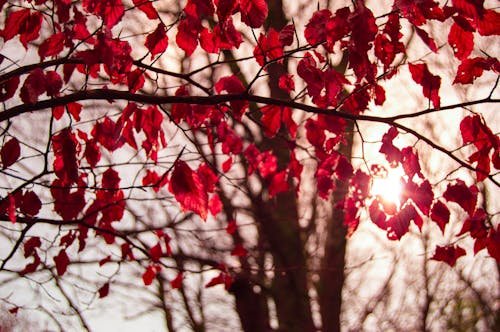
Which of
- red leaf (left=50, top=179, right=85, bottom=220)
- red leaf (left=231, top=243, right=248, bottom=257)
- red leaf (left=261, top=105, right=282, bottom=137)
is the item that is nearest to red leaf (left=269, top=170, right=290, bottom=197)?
red leaf (left=231, top=243, right=248, bottom=257)

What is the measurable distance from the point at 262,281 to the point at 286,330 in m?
0.69

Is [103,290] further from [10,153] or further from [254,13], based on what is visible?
[254,13]

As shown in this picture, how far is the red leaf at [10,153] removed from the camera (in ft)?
8.27

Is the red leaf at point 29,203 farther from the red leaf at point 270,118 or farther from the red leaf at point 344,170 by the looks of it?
the red leaf at point 344,170

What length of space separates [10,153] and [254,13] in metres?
1.50

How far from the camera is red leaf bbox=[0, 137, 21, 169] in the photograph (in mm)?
2521

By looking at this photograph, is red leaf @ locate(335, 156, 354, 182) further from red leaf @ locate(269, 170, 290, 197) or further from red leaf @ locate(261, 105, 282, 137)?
red leaf @ locate(269, 170, 290, 197)

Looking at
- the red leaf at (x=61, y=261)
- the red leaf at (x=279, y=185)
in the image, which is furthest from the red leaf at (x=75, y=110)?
the red leaf at (x=279, y=185)

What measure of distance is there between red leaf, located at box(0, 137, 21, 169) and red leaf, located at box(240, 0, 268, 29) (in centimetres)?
141

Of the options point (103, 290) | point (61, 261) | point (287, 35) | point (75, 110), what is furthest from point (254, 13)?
point (103, 290)

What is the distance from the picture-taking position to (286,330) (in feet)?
18.4

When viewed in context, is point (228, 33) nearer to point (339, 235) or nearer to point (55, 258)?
point (55, 258)

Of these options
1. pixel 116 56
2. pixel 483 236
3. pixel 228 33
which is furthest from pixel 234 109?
pixel 483 236

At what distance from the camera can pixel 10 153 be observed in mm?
2545
